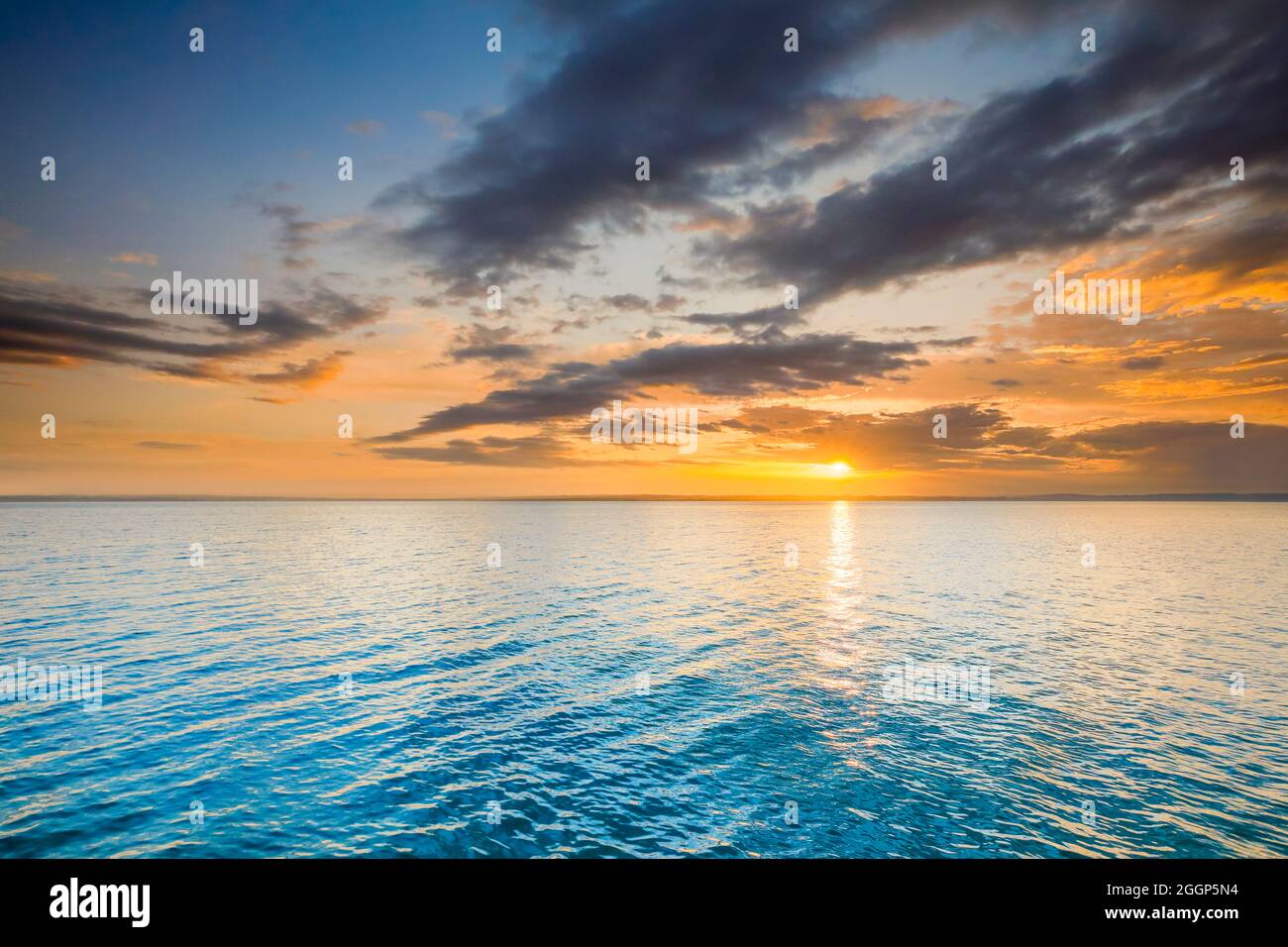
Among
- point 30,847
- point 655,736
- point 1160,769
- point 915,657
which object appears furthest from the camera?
point 915,657

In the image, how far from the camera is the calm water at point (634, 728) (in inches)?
813

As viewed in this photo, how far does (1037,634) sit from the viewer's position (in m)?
52.1

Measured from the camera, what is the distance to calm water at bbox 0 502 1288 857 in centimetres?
2064

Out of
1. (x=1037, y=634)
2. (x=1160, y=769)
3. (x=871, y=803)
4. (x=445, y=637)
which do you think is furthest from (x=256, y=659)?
(x=1037, y=634)

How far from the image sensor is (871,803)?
902 inches

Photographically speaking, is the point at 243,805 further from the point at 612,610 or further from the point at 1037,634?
the point at 1037,634

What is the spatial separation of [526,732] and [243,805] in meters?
11.9

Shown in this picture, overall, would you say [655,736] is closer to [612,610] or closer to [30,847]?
[30,847]

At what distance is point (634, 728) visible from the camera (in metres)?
30.6
